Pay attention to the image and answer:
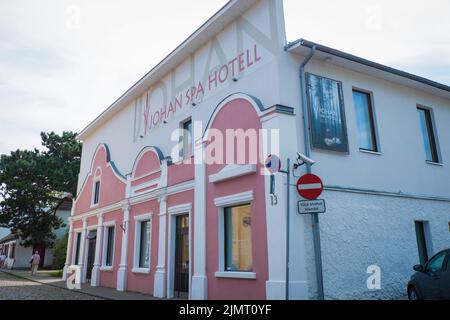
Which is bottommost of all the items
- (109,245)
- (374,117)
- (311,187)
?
(109,245)

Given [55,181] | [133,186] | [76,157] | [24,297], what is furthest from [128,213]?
[76,157]

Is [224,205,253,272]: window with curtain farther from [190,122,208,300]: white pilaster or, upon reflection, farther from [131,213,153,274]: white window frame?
[131,213,153,274]: white window frame

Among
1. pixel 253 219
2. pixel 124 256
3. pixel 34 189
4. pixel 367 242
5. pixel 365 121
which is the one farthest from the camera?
pixel 34 189

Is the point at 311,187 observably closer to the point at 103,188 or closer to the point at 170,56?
the point at 170,56

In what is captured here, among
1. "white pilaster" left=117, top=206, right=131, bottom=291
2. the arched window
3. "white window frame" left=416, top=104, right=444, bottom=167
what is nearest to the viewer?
"white window frame" left=416, top=104, right=444, bottom=167

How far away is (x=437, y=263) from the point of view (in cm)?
882

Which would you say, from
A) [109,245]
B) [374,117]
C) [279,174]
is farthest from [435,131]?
[109,245]

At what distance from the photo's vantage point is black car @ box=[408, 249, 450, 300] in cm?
826

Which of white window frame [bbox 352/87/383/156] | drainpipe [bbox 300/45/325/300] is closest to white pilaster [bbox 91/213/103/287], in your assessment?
drainpipe [bbox 300/45/325/300]

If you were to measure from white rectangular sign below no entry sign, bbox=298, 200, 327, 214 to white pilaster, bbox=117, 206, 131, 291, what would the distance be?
10.8 metres

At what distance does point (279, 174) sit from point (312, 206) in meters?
1.70

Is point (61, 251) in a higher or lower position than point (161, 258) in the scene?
higher

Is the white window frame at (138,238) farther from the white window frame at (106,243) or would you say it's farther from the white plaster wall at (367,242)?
the white plaster wall at (367,242)

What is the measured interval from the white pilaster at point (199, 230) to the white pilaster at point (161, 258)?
1944mm
